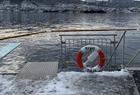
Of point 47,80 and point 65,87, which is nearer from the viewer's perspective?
point 65,87

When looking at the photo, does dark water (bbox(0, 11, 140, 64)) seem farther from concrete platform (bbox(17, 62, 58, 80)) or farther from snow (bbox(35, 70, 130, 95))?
snow (bbox(35, 70, 130, 95))

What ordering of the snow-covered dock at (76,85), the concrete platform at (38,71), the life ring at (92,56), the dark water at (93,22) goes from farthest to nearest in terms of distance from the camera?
the dark water at (93,22) < the life ring at (92,56) < the concrete platform at (38,71) < the snow-covered dock at (76,85)

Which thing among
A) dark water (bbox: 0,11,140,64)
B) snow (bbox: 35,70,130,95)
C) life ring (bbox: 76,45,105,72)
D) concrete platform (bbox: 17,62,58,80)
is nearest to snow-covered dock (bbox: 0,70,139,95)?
snow (bbox: 35,70,130,95)

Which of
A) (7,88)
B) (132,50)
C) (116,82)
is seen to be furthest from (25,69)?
(132,50)

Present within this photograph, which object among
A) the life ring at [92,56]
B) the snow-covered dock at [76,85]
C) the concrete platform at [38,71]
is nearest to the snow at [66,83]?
the snow-covered dock at [76,85]

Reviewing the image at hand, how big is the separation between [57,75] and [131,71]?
2367mm

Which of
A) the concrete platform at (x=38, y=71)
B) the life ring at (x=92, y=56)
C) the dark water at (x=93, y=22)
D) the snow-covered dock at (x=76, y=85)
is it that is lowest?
the dark water at (x=93, y=22)

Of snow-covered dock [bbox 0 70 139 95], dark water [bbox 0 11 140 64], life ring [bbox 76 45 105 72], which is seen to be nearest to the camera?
snow-covered dock [bbox 0 70 139 95]

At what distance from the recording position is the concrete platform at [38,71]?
34.6ft

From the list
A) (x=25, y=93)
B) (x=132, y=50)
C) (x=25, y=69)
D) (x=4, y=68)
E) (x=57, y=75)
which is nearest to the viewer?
(x=25, y=93)

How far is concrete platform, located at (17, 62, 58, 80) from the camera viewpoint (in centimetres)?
1055

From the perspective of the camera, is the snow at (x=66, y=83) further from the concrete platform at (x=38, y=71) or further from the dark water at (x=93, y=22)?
the dark water at (x=93, y=22)

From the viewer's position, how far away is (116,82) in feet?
32.6

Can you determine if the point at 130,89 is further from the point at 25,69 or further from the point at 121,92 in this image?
the point at 25,69
